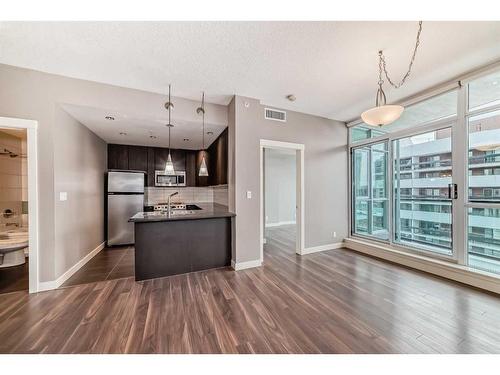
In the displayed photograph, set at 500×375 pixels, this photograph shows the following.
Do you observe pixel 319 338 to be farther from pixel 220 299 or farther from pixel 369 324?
pixel 220 299

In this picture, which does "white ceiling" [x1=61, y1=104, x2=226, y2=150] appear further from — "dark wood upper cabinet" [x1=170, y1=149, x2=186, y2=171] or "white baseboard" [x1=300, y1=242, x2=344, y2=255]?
"white baseboard" [x1=300, y1=242, x2=344, y2=255]

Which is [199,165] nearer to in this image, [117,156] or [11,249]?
[117,156]

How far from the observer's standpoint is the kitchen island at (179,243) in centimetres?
294

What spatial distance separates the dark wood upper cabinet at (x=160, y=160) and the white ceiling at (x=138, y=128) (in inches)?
8.9

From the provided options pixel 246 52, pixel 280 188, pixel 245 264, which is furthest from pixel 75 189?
pixel 280 188

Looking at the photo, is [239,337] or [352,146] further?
[352,146]

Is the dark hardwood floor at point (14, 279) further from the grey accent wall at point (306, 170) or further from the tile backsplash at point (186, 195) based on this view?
the grey accent wall at point (306, 170)

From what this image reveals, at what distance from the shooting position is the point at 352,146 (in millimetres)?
4617

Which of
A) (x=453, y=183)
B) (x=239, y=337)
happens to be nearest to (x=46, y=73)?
(x=239, y=337)

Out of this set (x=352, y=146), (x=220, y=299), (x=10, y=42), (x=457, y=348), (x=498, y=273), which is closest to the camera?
(x=457, y=348)

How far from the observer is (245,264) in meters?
3.36

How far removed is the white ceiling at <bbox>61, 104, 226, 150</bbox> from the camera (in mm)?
3096

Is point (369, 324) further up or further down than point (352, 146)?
further down

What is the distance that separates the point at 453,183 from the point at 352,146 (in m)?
2.00
